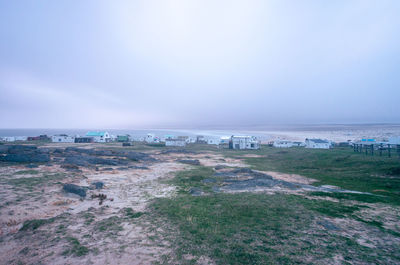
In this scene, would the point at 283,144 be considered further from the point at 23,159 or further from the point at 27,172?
the point at 23,159

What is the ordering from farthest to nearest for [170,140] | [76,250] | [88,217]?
[170,140] < [88,217] < [76,250]

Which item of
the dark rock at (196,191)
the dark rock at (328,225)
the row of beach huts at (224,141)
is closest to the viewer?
the dark rock at (328,225)

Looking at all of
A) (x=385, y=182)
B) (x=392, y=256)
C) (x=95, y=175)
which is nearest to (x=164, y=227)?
(x=392, y=256)

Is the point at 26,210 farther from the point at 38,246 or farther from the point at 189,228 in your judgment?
the point at 189,228

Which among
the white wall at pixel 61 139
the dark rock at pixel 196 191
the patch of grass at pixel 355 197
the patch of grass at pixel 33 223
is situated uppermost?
the white wall at pixel 61 139

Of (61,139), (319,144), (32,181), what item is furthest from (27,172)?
(319,144)

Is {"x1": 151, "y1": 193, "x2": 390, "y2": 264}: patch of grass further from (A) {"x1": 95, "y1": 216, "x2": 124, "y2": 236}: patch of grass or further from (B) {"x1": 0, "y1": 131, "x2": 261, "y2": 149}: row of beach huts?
(B) {"x1": 0, "y1": 131, "x2": 261, "y2": 149}: row of beach huts

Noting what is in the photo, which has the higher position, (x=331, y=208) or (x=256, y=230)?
(x=256, y=230)

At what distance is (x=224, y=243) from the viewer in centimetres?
739

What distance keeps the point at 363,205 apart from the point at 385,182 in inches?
423

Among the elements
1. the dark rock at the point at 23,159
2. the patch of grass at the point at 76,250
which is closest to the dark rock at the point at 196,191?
the patch of grass at the point at 76,250

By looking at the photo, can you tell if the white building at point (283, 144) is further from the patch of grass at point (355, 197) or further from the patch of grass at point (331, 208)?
the patch of grass at point (331, 208)

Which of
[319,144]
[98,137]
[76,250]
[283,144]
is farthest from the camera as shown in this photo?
[98,137]

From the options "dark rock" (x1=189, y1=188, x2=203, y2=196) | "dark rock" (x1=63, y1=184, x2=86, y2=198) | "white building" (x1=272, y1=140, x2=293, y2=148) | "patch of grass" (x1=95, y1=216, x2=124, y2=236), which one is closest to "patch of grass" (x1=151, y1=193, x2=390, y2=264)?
"dark rock" (x1=189, y1=188, x2=203, y2=196)
